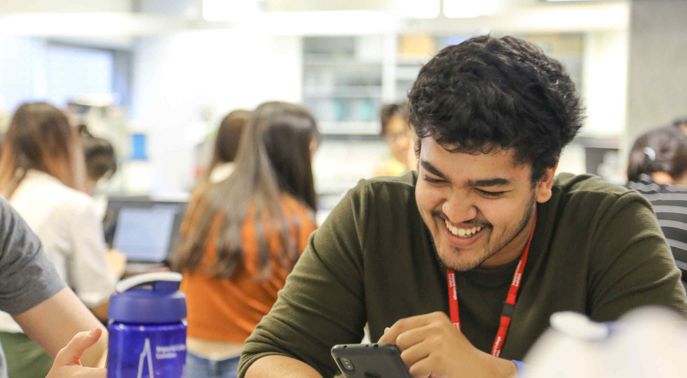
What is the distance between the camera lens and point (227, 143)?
11.5 ft

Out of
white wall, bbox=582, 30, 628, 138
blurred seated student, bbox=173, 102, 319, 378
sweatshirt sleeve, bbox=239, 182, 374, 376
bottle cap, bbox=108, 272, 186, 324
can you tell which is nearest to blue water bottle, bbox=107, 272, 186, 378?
bottle cap, bbox=108, 272, 186, 324

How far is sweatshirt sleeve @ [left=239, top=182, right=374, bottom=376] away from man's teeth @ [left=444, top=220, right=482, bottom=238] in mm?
222

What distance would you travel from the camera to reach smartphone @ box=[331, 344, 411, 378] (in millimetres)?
1362

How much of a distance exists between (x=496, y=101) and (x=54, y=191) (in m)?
1.97

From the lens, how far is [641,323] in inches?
24.5

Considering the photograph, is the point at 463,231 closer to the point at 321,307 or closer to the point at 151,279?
the point at 321,307

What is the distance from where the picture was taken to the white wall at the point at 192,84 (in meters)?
9.25

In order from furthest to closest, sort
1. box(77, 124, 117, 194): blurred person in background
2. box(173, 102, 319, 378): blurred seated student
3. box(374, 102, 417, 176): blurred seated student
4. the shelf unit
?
the shelf unit < box(374, 102, 417, 176): blurred seated student < box(77, 124, 117, 194): blurred person in background < box(173, 102, 319, 378): blurred seated student

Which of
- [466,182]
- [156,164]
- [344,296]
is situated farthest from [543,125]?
[156,164]

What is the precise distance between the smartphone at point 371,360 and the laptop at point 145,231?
3698 mm

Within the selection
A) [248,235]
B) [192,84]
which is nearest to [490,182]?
[248,235]

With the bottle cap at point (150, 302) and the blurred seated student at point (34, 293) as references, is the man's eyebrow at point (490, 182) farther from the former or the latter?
the blurred seated student at point (34, 293)

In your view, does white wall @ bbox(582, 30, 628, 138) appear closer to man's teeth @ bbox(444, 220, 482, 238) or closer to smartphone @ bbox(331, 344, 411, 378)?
man's teeth @ bbox(444, 220, 482, 238)

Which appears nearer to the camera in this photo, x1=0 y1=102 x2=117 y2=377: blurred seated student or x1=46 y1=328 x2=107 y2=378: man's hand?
x1=46 y1=328 x2=107 y2=378: man's hand
